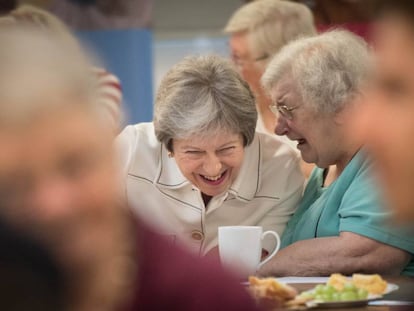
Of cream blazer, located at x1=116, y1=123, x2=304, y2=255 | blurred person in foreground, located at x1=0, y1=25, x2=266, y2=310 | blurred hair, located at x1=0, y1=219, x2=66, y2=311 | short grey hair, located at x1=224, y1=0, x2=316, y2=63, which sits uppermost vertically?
short grey hair, located at x1=224, y1=0, x2=316, y2=63

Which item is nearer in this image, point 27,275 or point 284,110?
point 27,275

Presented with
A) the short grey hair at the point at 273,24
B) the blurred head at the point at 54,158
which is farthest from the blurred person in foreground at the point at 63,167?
the short grey hair at the point at 273,24

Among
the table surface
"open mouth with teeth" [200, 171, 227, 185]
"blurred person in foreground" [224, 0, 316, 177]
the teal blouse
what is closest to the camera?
the table surface

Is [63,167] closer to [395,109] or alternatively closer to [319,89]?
[395,109]

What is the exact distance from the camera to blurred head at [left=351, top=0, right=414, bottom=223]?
0.76 meters

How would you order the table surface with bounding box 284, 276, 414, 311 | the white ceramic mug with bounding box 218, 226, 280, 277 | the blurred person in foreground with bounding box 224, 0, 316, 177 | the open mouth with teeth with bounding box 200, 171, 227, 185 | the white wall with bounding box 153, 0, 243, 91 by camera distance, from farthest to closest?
the white wall with bounding box 153, 0, 243, 91 < the blurred person in foreground with bounding box 224, 0, 316, 177 < the open mouth with teeth with bounding box 200, 171, 227, 185 < the white ceramic mug with bounding box 218, 226, 280, 277 < the table surface with bounding box 284, 276, 414, 311

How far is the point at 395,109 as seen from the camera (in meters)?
0.79

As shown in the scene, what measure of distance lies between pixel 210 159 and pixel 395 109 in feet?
7.56

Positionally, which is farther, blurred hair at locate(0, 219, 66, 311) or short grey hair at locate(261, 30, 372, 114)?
short grey hair at locate(261, 30, 372, 114)

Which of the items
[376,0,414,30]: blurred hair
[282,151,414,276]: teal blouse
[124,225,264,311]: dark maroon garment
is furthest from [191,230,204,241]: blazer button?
[376,0,414,30]: blurred hair

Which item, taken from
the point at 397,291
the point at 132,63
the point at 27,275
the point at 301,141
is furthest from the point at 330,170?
the point at 27,275

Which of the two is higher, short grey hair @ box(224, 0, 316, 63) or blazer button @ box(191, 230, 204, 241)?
short grey hair @ box(224, 0, 316, 63)

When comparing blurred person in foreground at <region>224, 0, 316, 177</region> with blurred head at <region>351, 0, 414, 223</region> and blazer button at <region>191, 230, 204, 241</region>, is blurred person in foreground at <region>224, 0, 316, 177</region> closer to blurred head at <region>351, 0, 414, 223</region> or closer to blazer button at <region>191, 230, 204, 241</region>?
blazer button at <region>191, 230, 204, 241</region>

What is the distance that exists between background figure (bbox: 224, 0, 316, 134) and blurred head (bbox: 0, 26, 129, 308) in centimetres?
318
